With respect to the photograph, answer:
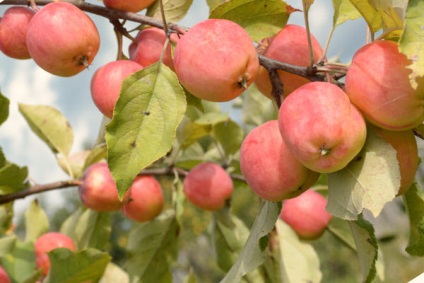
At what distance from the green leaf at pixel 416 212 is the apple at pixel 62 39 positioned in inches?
17.9

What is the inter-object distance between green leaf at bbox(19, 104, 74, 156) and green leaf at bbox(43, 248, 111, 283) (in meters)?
0.49

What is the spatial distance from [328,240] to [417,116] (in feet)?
13.0

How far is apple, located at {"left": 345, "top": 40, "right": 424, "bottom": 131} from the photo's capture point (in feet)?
2.13

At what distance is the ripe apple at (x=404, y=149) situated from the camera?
0.71 m

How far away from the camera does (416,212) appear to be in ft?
2.62

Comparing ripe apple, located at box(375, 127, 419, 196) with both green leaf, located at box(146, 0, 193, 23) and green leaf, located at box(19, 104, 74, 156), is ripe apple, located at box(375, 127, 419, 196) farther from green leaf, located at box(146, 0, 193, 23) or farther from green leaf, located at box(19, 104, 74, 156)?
green leaf, located at box(19, 104, 74, 156)

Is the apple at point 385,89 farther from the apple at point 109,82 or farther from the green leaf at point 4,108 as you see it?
the green leaf at point 4,108

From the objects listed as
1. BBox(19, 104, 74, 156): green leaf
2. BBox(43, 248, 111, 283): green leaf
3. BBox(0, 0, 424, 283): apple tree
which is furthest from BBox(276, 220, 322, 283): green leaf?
BBox(19, 104, 74, 156): green leaf

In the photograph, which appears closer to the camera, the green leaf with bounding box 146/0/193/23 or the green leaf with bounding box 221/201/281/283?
the green leaf with bounding box 221/201/281/283

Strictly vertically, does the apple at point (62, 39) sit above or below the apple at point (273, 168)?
above

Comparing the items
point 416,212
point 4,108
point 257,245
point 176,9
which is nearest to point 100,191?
point 4,108

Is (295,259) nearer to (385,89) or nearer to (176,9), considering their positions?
(176,9)

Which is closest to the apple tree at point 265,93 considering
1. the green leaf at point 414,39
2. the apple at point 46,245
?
the green leaf at point 414,39

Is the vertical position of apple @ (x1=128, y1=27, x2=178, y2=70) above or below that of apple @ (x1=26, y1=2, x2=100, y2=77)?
below
